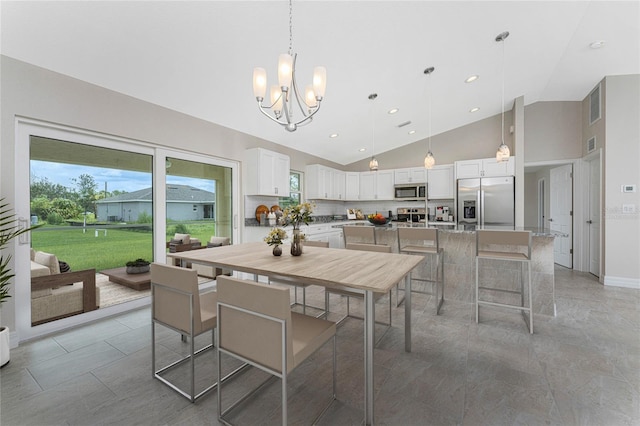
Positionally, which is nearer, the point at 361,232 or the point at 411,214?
the point at 361,232

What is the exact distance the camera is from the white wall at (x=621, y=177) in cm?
389

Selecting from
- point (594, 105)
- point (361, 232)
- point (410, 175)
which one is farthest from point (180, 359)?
point (594, 105)

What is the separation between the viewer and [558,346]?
2.24m

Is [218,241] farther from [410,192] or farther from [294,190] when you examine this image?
[410,192]

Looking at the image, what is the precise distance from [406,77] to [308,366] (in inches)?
148

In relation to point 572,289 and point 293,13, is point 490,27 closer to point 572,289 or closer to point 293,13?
point 293,13

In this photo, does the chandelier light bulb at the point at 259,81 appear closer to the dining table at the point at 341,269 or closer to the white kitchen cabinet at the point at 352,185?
the dining table at the point at 341,269

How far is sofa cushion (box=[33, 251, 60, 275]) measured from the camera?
8.16 feet

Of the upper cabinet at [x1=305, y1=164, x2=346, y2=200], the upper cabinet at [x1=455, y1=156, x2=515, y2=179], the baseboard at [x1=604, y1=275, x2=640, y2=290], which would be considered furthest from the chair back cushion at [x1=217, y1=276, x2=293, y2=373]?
the upper cabinet at [x1=455, y1=156, x2=515, y2=179]

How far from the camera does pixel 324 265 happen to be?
180cm

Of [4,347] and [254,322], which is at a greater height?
[254,322]

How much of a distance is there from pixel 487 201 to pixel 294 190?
3.89 meters

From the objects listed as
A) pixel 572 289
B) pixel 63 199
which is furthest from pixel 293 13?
pixel 572 289

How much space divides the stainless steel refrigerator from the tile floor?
257 centimetres
